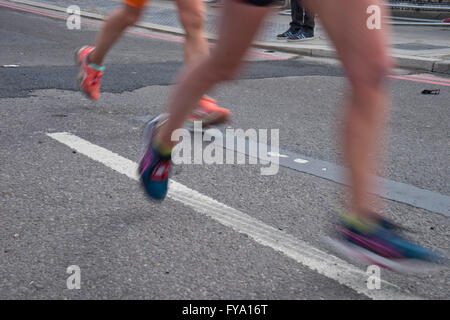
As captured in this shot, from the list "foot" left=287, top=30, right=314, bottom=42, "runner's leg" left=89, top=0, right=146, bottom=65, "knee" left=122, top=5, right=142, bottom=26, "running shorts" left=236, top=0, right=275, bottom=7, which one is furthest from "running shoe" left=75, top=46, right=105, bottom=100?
"foot" left=287, top=30, right=314, bottom=42

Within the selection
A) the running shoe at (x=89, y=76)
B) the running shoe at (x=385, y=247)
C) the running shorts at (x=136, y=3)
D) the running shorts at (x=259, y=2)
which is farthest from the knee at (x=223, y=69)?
the running shoe at (x=89, y=76)

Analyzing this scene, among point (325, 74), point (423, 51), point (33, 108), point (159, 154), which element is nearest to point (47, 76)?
point (33, 108)

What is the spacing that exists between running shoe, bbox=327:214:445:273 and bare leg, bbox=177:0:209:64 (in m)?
1.80

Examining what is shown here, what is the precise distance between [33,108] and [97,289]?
9.76 feet

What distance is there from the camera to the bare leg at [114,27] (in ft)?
12.3

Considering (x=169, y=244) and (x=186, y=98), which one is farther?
(x=169, y=244)

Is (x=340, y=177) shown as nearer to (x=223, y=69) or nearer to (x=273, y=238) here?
(x=273, y=238)

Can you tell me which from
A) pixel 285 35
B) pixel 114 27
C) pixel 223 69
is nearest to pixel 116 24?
pixel 114 27

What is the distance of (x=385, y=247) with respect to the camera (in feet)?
6.61

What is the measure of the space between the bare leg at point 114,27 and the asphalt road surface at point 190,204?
0.53 m

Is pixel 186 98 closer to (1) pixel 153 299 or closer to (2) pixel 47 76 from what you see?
(1) pixel 153 299

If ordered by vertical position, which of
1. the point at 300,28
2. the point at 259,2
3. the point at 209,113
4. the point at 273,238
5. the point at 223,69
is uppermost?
the point at 259,2

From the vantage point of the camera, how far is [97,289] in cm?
220

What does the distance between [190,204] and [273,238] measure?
0.53 m
